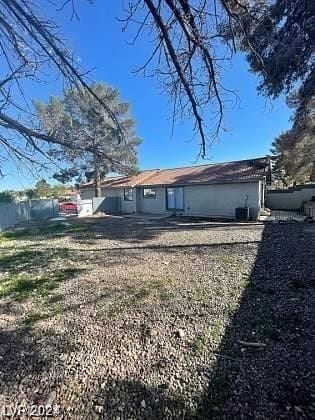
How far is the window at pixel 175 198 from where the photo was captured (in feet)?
54.9

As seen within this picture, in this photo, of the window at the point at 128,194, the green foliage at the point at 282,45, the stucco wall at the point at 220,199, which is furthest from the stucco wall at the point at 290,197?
the window at the point at 128,194

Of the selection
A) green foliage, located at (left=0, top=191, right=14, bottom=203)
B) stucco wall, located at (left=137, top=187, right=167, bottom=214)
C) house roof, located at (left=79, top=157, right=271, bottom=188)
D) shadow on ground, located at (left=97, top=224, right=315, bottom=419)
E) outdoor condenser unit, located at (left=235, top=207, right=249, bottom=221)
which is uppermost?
house roof, located at (left=79, top=157, right=271, bottom=188)

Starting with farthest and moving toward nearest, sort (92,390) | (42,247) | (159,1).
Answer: (42,247) → (92,390) → (159,1)

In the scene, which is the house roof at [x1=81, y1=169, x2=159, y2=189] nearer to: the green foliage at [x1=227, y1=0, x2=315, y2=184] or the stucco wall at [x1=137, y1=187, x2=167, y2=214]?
the stucco wall at [x1=137, y1=187, x2=167, y2=214]

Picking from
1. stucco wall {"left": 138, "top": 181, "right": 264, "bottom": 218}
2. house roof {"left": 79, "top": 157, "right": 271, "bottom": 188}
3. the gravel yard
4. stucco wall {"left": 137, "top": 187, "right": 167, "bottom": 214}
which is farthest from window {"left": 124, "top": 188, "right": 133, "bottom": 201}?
the gravel yard

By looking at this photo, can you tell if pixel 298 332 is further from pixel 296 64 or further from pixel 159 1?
pixel 296 64

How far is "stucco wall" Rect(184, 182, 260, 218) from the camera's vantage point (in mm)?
13414

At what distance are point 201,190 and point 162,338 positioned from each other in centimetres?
1318

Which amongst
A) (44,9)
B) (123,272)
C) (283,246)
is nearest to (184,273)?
(123,272)

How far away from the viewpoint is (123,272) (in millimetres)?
5320

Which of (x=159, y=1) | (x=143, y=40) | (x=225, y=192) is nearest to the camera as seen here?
(x=159, y=1)

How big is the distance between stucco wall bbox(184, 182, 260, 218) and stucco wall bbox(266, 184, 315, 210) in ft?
20.3

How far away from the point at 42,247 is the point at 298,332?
785 cm

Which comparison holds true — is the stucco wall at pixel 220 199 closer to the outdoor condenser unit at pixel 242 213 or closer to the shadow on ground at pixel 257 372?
the outdoor condenser unit at pixel 242 213
